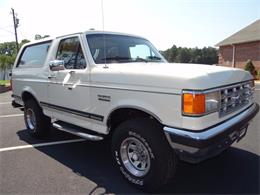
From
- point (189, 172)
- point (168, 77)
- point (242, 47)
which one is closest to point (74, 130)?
point (189, 172)

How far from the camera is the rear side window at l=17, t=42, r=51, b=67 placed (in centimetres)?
545

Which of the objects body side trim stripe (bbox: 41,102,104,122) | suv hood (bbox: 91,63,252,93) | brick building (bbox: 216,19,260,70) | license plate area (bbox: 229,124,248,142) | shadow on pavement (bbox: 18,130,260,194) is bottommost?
shadow on pavement (bbox: 18,130,260,194)

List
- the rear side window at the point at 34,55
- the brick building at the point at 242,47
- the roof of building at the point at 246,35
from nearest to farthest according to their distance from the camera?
the rear side window at the point at 34,55, the brick building at the point at 242,47, the roof of building at the point at 246,35

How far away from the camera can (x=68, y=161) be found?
454 centimetres

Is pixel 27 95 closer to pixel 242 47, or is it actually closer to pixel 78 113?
pixel 78 113

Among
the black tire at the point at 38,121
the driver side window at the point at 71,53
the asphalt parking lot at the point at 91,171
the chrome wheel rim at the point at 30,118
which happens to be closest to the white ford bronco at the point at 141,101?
the driver side window at the point at 71,53

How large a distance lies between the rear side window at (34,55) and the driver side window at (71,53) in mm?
587

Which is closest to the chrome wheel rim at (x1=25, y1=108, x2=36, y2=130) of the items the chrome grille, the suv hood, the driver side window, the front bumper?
the driver side window

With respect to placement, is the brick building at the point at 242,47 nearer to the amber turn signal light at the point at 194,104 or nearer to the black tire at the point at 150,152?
the black tire at the point at 150,152

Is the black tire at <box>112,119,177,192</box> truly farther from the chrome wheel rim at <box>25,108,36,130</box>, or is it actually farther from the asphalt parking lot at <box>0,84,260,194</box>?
the chrome wheel rim at <box>25,108,36,130</box>

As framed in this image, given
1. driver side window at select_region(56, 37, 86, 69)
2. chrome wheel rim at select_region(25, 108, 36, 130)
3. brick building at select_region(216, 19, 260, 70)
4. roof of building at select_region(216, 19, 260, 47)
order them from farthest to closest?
1. roof of building at select_region(216, 19, 260, 47)
2. brick building at select_region(216, 19, 260, 70)
3. chrome wheel rim at select_region(25, 108, 36, 130)
4. driver side window at select_region(56, 37, 86, 69)

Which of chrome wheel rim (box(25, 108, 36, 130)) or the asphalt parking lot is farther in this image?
chrome wheel rim (box(25, 108, 36, 130))

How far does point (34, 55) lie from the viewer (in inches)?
231

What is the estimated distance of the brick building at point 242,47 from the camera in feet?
92.6
